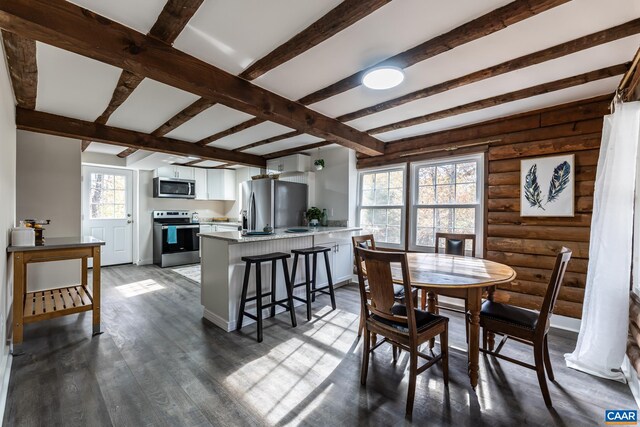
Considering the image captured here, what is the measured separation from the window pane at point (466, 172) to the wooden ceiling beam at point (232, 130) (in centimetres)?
268

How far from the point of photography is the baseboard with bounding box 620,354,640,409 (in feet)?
6.14

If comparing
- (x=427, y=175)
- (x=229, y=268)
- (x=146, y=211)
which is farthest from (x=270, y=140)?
(x=146, y=211)

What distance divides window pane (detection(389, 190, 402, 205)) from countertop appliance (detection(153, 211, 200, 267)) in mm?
4121

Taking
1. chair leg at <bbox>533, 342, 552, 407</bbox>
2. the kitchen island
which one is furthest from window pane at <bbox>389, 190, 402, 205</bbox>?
chair leg at <bbox>533, 342, 552, 407</bbox>

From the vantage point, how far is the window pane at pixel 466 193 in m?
3.66

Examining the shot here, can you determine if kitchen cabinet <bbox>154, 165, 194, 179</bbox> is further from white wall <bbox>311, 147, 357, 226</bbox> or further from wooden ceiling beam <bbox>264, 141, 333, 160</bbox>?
white wall <bbox>311, 147, 357, 226</bbox>

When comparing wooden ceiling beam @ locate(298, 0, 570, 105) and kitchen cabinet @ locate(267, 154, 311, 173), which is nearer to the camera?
wooden ceiling beam @ locate(298, 0, 570, 105)

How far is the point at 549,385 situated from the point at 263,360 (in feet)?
7.18

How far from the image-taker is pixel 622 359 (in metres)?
2.06

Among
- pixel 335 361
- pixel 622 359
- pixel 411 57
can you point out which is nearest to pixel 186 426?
pixel 335 361

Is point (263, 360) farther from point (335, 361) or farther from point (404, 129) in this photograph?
point (404, 129)

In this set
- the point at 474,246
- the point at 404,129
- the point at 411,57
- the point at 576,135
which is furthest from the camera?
the point at 404,129

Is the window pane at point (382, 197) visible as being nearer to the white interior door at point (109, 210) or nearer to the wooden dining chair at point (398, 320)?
the wooden dining chair at point (398, 320)

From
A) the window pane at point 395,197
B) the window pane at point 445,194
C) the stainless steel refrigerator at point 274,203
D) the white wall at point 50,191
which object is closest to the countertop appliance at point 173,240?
the stainless steel refrigerator at point 274,203
